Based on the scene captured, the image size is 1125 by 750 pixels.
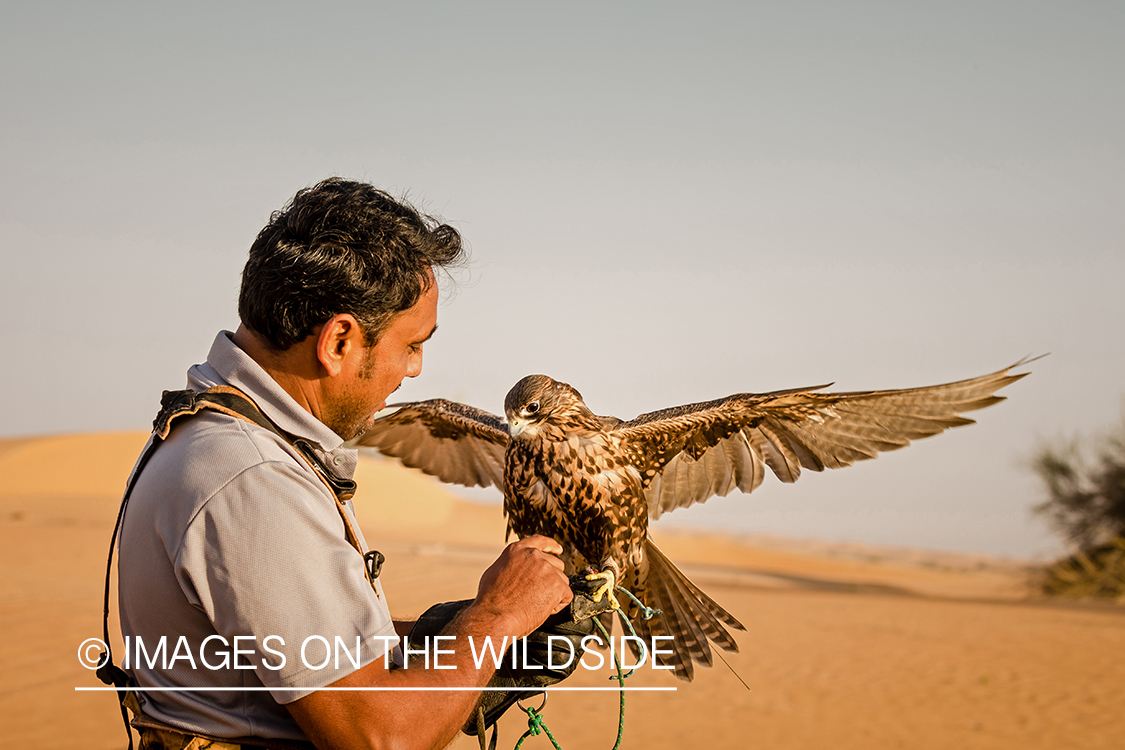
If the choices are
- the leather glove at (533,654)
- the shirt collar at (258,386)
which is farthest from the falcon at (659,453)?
the shirt collar at (258,386)

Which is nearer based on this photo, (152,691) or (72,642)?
(152,691)

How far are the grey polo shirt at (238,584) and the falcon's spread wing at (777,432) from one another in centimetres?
155

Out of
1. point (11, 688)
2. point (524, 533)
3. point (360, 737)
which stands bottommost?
point (11, 688)

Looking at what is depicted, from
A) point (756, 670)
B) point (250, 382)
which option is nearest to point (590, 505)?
point (250, 382)

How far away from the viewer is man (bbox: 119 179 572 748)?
52.9 inches

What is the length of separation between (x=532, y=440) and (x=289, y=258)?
1.20 metres

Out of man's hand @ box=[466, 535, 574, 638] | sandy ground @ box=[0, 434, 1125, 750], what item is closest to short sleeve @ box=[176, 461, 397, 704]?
man's hand @ box=[466, 535, 574, 638]

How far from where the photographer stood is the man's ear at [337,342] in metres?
1.66

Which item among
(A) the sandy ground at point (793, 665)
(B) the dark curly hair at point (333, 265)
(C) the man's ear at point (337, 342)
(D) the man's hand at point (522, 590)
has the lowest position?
(A) the sandy ground at point (793, 665)

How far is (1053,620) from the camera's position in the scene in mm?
13117

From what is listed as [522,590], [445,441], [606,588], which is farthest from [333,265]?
[445,441]

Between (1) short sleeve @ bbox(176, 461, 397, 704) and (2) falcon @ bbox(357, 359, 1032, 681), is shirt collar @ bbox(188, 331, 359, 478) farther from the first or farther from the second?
(2) falcon @ bbox(357, 359, 1032, 681)

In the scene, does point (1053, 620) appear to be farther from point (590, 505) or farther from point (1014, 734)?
point (590, 505)

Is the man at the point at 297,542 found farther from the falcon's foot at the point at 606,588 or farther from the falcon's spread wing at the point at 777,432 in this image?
the falcon's spread wing at the point at 777,432
